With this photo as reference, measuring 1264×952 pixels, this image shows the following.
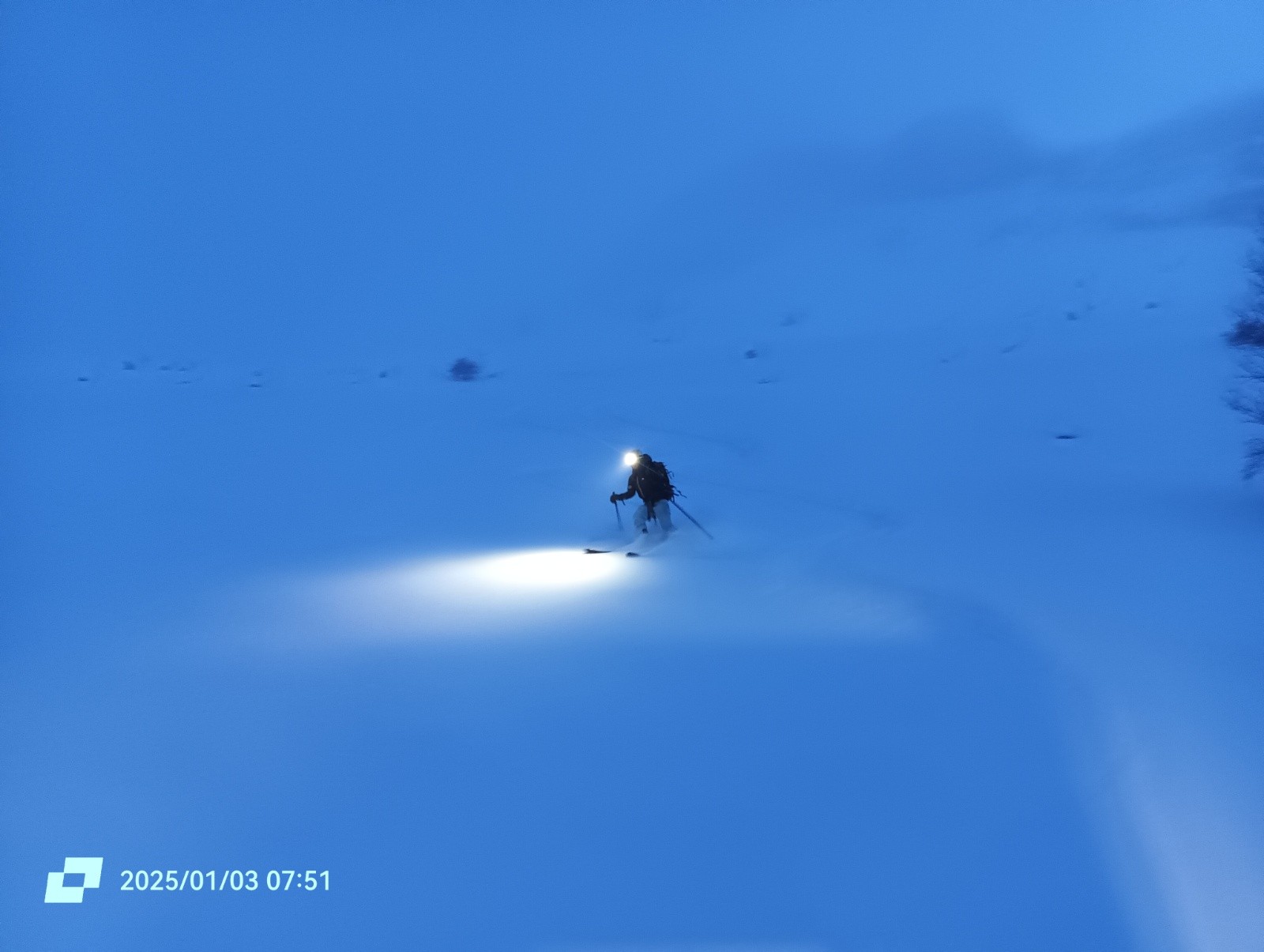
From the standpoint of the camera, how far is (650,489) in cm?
924

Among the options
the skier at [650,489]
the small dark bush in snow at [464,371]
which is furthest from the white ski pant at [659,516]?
the small dark bush in snow at [464,371]

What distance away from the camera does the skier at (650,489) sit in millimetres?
9219

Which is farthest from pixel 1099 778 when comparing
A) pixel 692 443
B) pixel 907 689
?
pixel 692 443

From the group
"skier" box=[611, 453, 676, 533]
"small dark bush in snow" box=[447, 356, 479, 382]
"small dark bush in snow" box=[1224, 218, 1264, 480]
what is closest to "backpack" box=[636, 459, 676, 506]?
"skier" box=[611, 453, 676, 533]

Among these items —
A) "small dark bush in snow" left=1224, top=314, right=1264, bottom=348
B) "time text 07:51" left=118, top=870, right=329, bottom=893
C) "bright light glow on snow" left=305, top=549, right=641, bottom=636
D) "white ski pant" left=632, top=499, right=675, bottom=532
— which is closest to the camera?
"time text 07:51" left=118, top=870, right=329, bottom=893

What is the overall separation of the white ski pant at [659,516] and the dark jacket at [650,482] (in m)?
0.08

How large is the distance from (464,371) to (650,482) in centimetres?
2042

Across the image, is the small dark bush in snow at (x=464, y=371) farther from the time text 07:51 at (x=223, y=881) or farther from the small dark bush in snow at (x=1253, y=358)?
the time text 07:51 at (x=223, y=881)

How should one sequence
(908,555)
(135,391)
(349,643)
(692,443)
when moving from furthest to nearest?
(135,391) < (692,443) < (908,555) < (349,643)

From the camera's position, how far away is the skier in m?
9.22

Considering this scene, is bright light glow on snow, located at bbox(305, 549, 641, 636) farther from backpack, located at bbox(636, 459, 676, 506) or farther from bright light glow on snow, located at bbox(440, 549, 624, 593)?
backpack, located at bbox(636, 459, 676, 506)

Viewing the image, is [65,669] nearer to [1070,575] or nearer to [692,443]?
[1070,575]

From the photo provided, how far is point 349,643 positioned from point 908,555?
618cm

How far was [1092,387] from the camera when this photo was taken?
19.5 metres
